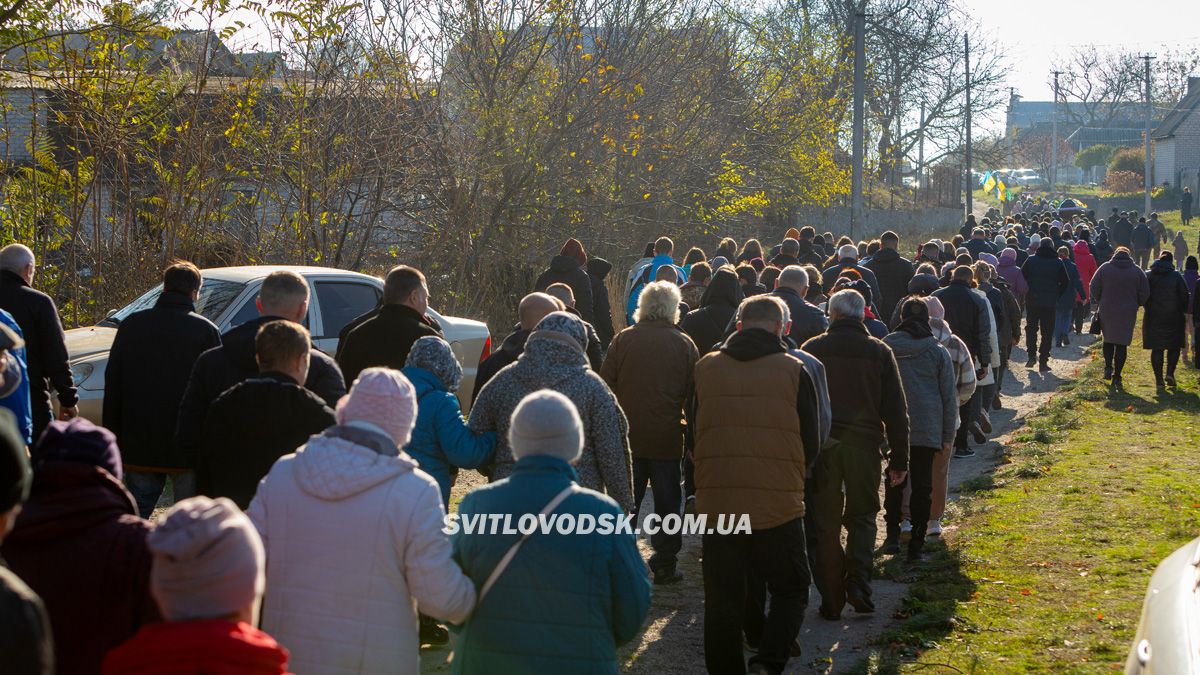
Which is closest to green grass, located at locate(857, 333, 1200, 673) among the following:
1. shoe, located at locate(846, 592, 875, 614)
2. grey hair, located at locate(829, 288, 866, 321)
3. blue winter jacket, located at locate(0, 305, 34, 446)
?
shoe, located at locate(846, 592, 875, 614)

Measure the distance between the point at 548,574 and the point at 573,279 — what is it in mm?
9364

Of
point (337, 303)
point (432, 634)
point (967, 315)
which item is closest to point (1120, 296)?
point (967, 315)

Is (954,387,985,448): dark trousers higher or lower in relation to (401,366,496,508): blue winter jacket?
lower

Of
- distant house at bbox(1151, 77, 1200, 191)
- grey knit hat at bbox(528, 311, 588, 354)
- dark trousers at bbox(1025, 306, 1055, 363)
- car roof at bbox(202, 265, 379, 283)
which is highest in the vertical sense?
distant house at bbox(1151, 77, 1200, 191)

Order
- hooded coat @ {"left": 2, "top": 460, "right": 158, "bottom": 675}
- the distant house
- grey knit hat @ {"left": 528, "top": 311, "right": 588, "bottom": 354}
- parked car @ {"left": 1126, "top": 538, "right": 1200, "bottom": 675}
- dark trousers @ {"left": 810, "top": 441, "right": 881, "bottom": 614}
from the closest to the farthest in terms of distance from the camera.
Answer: hooded coat @ {"left": 2, "top": 460, "right": 158, "bottom": 675}, parked car @ {"left": 1126, "top": 538, "right": 1200, "bottom": 675}, grey knit hat @ {"left": 528, "top": 311, "right": 588, "bottom": 354}, dark trousers @ {"left": 810, "top": 441, "right": 881, "bottom": 614}, the distant house

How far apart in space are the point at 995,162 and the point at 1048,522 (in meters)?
55.1

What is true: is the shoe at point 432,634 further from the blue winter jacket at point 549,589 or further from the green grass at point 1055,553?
the blue winter jacket at point 549,589

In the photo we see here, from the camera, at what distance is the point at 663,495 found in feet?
28.9

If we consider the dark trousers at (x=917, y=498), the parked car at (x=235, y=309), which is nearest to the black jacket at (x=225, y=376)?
the parked car at (x=235, y=309)

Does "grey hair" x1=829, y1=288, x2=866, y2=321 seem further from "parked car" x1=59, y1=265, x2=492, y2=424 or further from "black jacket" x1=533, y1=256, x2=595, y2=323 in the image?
"black jacket" x1=533, y1=256, x2=595, y2=323

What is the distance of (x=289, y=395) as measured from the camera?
17.4ft

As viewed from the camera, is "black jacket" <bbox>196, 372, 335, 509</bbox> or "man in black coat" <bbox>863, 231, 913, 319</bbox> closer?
"black jacket" <bbox>196, 372, 335, 509</bbox>

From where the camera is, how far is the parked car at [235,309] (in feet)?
33.3

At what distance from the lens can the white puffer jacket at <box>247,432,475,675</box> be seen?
4.22 m
